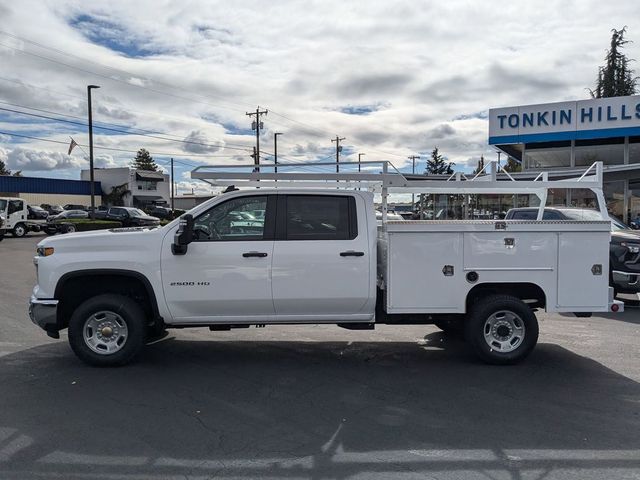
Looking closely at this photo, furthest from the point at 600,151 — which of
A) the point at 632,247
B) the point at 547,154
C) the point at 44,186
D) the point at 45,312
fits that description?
the point at 44,186

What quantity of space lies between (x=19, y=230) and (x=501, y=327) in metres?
29.1

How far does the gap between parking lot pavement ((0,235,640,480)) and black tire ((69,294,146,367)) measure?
14cm

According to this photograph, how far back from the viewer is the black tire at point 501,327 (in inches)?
237

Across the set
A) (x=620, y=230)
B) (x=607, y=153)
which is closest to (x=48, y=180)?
(x=607, y=153)

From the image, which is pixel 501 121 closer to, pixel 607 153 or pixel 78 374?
pixel 607 153

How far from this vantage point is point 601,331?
8070mm

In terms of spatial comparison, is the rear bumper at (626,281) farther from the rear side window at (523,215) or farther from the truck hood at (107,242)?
the truck hood at (107,242)

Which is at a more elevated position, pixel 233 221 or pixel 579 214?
pixel 579 214

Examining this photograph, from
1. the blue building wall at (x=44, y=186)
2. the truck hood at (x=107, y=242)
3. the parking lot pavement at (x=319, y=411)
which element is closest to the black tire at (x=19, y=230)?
the parking lot pavement at (x=319, y=411)

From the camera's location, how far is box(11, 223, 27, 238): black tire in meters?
28.7

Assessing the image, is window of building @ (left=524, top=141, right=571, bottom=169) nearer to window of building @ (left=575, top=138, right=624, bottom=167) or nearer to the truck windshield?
window of building @ (left=575, top=138, right=624, bottom=167)

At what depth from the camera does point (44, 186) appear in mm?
66625

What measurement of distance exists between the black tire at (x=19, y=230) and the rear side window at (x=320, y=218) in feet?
89.9

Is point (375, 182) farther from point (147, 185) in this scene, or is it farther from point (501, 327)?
point (147, 185)
